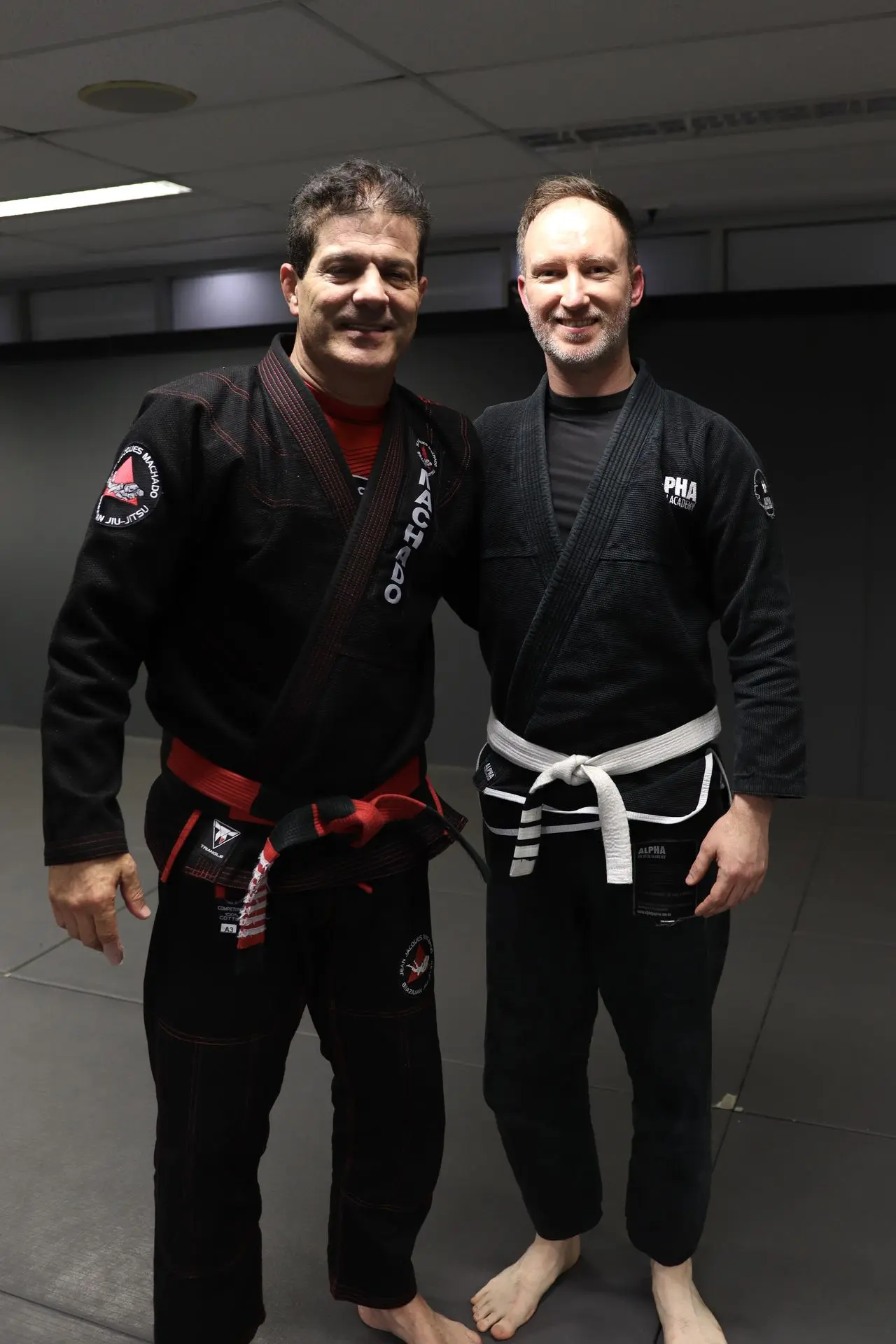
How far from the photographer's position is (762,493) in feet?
5.65

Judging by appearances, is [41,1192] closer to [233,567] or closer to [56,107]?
[233,567]

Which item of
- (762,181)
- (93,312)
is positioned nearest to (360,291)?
(762,181)

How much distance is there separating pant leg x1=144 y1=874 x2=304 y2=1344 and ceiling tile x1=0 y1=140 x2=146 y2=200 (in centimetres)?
285

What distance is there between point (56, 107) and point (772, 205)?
268 centimetres

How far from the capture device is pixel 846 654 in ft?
15.8

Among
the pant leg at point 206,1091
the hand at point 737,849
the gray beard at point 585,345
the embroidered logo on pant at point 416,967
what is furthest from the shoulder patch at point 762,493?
the pant leg at point 206,1091

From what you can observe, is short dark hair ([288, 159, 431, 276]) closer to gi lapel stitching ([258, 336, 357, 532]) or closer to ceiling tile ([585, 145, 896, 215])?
gi lapel stitching ([258, 336, 357, 532])

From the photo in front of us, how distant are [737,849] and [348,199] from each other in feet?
3.33

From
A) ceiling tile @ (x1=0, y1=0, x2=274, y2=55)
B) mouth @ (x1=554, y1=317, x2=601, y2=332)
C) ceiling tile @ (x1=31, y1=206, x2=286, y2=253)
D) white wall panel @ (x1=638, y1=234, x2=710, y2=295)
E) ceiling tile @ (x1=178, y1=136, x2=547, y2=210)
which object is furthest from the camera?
white wall panel @ (x1=638, y1=234, x2=710, y2=295)

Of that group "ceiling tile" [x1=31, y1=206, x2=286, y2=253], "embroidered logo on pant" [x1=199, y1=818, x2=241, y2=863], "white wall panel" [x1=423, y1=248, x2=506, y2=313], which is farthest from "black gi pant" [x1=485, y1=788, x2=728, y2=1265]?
"white wall panel" [x1=423, y1=248, x2=506, y2=313]

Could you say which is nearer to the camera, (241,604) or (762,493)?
(241,604)

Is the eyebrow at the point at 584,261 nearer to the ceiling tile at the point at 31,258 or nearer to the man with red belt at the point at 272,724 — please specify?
the man with red belt at the point at 272,724

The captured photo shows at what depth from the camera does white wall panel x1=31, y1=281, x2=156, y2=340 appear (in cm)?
600

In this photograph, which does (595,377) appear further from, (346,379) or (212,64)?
(212,64)
